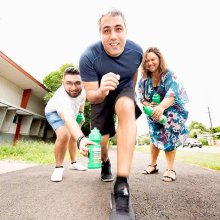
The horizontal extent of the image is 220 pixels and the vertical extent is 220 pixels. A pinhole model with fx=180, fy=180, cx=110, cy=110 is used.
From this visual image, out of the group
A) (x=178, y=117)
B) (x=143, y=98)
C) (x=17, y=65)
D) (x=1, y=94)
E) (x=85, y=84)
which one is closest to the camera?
(x=85, y=84)

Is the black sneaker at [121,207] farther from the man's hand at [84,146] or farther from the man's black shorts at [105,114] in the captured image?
the man's black shorts at [105,114]

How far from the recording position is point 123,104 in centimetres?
160

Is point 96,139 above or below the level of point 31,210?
above

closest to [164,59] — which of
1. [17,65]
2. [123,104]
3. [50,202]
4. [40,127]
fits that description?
[123,104]

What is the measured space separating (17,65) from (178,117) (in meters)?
9.43

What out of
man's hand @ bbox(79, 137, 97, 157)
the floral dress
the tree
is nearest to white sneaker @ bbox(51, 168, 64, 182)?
man's hand @ bbox(79, 137, 97, 157)

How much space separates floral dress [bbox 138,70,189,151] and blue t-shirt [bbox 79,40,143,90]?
822mm

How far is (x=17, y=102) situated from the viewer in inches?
→ 489

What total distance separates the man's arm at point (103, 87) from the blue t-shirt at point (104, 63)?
0.07m

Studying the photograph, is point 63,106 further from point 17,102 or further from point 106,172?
point 17,102

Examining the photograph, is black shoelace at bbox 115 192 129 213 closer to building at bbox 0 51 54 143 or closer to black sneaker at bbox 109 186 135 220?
black sneaker at bbox 109 186 135 220

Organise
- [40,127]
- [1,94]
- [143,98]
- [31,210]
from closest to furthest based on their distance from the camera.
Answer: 1. [31,210]
2. [143,98]
3. [1,94]
4. [40,127]

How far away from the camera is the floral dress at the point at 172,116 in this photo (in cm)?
252

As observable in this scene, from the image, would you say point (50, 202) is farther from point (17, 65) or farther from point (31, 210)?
point (17, 65)
